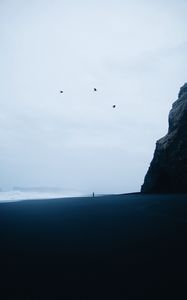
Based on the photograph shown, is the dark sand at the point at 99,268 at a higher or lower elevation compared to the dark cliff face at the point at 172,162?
lower

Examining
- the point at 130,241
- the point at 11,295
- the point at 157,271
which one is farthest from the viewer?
the point at 130,241

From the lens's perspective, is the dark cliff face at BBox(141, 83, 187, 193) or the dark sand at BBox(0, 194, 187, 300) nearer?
the dark sand at BBox(0, 194, 187, 300)

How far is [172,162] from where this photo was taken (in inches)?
3142

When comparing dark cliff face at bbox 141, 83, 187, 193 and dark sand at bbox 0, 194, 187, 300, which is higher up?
dark cliff face at bbox 141, 83, 187, 193

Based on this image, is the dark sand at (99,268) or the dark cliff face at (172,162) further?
the dark cliff face at (172,162)

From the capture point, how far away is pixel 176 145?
80.8m

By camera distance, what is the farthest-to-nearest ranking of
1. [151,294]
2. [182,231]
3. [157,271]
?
[182,231]
[157,271]
[151,294]

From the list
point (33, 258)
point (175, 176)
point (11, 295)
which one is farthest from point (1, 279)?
point (175, 176)

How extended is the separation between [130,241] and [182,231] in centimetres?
549

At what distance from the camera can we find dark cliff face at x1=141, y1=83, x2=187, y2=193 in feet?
254

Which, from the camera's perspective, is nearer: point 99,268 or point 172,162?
point 99,268

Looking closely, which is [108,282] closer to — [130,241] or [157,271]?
[157,271]

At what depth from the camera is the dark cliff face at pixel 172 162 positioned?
7756 centimetres

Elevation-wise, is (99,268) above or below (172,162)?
below
